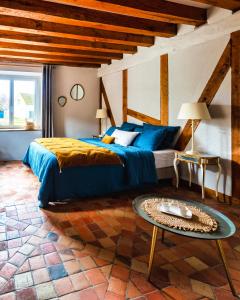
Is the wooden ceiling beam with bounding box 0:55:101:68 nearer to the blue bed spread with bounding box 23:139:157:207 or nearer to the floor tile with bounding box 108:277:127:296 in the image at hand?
the blue bed spread with bounding box 23:139:157:207

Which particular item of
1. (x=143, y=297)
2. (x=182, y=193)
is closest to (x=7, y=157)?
(x=182, y=193)

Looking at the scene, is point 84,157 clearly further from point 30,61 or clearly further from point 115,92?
point 30,61

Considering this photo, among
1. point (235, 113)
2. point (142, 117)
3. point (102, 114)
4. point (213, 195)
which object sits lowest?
point (213, 195)

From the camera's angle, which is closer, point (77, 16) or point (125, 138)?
point (77, 16)

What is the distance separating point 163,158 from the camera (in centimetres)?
390

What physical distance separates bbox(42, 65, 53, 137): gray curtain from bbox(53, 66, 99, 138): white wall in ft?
0.71

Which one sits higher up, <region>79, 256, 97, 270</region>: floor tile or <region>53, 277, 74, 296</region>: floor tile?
<region>79, 256, 97, 270</region>: floor tile

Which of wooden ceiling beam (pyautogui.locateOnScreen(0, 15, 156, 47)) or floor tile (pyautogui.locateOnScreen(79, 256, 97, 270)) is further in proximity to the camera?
wooden ceiling beam (pyautogui.locateOnScreen(0, 15, 156, 47))

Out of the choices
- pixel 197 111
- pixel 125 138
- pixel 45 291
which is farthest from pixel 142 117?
pixel 45 291

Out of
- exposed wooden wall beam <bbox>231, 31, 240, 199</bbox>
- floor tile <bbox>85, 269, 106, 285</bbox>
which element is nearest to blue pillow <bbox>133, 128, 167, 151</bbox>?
exposed wooden wall beam <bbox>231, 31, 240, 199</bbox>

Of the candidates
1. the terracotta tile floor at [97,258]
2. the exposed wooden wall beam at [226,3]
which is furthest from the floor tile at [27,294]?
the exposed wooden wall beam at [226,3]

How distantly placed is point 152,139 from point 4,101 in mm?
4161

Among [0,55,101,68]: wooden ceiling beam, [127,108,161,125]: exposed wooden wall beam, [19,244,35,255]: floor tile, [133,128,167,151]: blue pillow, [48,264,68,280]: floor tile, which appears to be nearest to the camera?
[48,264,68,280]: floor tile

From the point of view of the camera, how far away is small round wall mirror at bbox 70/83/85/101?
658cm
